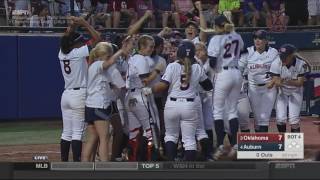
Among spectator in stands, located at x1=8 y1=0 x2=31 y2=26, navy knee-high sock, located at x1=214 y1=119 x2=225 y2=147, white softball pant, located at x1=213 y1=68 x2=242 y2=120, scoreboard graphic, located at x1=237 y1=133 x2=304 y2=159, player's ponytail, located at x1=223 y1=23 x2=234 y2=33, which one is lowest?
navy knee-high sock, located at x1=214 y1=119 x2=225 y2=147

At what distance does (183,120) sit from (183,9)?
9.08m

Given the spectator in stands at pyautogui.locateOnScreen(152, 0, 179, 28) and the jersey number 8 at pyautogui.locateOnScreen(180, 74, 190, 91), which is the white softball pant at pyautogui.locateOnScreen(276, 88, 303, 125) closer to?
the jersey number 8 at pyautogui.locateOnScreen(180, 74, 190, 91)

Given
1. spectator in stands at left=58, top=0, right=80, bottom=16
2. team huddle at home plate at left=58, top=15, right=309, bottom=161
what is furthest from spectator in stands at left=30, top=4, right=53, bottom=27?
team huddle at home plate at left=58, top=15, right=309, bottom=161

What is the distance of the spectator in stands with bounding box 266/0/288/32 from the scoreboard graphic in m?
10.6

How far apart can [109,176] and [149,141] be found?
10.5ft

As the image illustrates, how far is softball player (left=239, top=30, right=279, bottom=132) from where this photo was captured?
11.6 metres

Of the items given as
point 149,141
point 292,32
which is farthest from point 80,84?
point 292,32

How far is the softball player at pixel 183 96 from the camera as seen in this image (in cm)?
944

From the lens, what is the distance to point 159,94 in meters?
10.4

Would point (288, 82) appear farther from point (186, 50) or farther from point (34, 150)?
point (34, 150)

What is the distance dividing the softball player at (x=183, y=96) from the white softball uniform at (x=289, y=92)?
7.82 feet

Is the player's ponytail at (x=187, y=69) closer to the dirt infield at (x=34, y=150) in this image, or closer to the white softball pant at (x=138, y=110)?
the white softball pant at (x=138, y=110)

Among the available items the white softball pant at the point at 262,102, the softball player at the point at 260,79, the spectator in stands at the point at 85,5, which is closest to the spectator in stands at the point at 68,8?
the spectator in stands at the point at 85,5

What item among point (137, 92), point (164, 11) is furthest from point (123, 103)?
point (164, 11)
